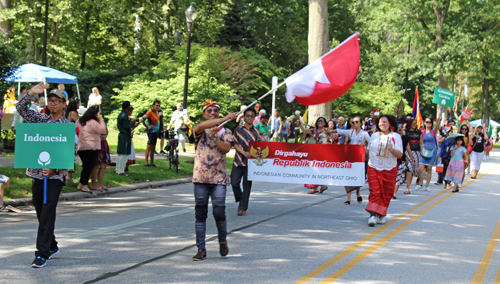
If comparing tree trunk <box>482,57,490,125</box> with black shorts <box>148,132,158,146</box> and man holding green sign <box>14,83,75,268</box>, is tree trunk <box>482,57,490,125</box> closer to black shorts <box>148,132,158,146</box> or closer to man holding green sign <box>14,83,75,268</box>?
black shorts <box>148,132,158,146</box>

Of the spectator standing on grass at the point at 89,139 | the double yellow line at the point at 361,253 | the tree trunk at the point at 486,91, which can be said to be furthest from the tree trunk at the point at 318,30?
the tree trunk at the point at 486,91

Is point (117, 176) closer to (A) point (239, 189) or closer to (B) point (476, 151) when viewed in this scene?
(A) point (239, 189)

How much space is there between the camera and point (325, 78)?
29.1 ft

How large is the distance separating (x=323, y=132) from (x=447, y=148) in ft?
23.0

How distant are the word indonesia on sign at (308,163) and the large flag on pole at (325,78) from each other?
126 centimetres

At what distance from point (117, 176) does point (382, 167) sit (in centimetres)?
732

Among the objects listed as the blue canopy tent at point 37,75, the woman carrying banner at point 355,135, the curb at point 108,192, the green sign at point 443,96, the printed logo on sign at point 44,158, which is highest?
the green sign at point 443,96

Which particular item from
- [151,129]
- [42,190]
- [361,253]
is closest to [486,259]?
[361,253]

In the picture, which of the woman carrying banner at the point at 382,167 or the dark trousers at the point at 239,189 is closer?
the woman carrying banner at the point at 382,167

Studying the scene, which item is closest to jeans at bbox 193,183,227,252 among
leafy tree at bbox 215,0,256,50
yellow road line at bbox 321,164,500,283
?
yellow road line at bbox 321,164,500,283

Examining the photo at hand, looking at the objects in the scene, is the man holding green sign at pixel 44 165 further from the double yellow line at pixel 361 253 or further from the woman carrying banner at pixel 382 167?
the woman carrying banner at pixel 382 167

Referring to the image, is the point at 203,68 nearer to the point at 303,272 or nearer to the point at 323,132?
the point at 323,132

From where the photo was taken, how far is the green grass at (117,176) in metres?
10.5

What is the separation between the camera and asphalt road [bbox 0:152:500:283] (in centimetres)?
564
